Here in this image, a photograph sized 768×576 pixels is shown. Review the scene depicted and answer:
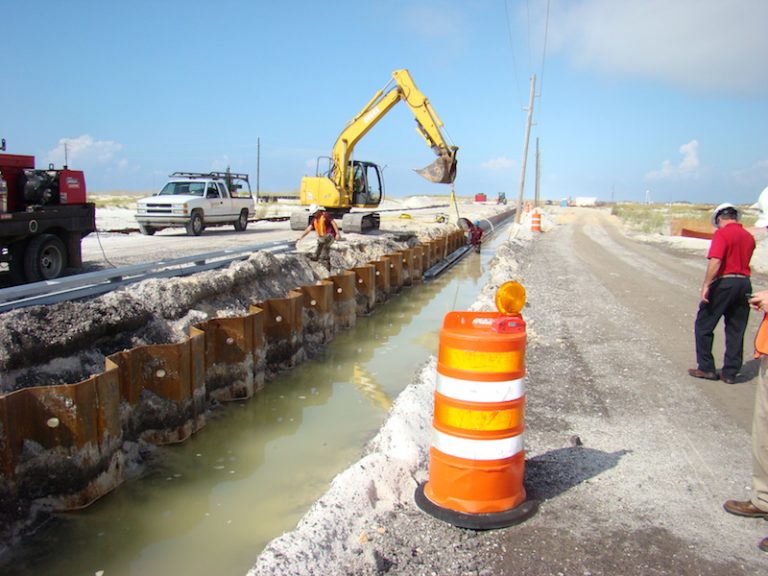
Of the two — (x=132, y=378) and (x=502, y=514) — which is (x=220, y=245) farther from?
(x=502, y=514)

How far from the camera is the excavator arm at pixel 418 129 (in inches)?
690

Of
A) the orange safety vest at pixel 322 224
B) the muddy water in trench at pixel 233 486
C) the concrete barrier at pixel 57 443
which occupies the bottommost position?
the muddy water in trench at pixel 233 486

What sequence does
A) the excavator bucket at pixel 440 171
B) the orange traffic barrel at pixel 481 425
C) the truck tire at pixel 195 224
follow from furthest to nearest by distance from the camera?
the truck tire at pixel 195 224 → the excavator bucket at pixel 440 171 → the orange traffic barrel at pixel 481 425

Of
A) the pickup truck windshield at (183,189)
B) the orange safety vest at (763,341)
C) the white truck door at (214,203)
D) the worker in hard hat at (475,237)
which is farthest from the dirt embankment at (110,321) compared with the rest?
the worker in hard hat at (475,237)

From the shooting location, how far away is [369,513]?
3770mm

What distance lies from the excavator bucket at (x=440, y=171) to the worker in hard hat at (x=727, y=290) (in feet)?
37.3

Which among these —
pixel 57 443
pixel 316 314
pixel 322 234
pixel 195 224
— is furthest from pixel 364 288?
pixel 195 224

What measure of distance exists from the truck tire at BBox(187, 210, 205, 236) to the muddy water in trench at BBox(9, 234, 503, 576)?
37.3 feet

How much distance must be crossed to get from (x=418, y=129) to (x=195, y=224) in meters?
7.78

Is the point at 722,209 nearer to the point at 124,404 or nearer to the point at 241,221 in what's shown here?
the point at 124,404

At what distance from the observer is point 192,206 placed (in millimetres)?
19156

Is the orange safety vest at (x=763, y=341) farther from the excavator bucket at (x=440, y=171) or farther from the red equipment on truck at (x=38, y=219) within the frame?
the excavator bucket at (x=440, y=171)

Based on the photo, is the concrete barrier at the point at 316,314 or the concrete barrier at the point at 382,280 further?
the concrete barrier at the point at 382,280

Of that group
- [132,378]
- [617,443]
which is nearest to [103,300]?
[132,378]
